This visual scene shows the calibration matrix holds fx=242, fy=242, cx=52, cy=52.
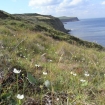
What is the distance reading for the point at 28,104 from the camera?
2.93 metres

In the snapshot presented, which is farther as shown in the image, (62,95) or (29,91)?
(29,91)

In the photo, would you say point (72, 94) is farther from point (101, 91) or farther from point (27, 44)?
point (27, 44)

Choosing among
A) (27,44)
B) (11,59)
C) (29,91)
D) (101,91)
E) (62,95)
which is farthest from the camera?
(27,44)

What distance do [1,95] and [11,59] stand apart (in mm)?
1793

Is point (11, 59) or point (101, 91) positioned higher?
point (11, 59)

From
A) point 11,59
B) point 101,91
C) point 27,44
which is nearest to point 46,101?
point 101,91

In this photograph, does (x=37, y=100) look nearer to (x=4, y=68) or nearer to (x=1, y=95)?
(x=1, y=95)

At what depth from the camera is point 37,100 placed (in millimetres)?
3094

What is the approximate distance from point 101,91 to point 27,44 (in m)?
7.41

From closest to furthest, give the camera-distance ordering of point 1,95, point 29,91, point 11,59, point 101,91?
1. point 1,95
2. point 29,91
3. point 101,91
4. point 11,59

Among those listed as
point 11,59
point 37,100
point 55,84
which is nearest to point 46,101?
point 37,100

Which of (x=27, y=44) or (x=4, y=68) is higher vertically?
(x=4, y=68)

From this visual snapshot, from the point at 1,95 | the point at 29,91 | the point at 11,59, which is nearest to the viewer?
the point at 1,95

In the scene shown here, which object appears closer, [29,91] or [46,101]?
[46,101]
